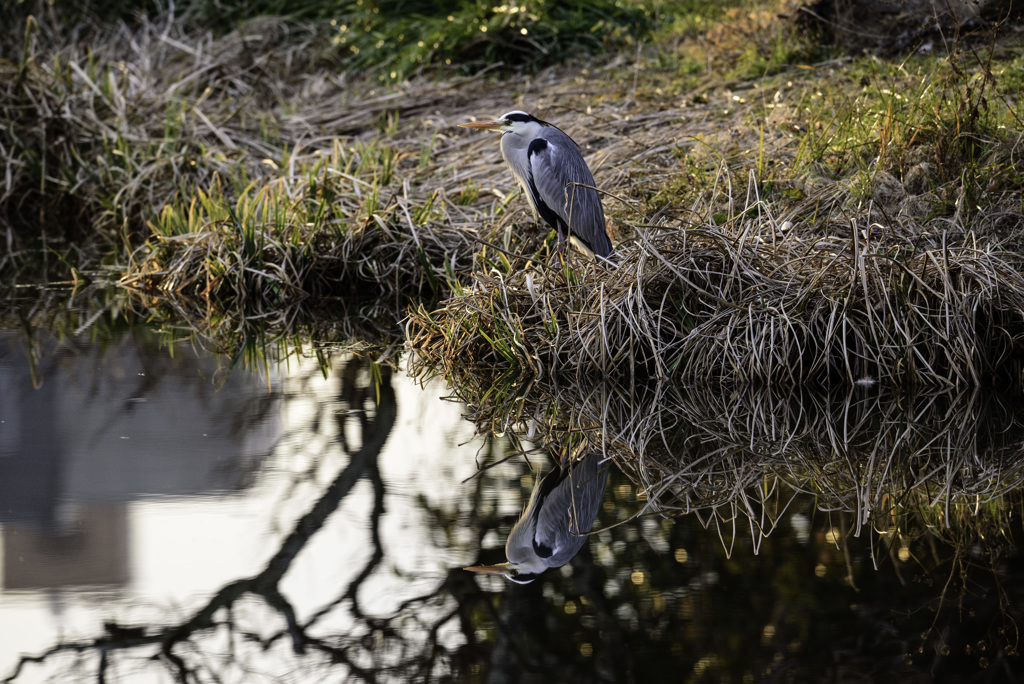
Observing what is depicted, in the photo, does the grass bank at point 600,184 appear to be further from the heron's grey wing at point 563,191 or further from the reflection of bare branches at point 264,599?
the reflection of bare branches at point 264,599

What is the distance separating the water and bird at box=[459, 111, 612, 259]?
1.02 meters

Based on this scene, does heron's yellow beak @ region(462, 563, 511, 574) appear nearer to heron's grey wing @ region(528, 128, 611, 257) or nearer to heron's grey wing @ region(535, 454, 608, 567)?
heron's grey wing @ region(535, 454, 608, 567)

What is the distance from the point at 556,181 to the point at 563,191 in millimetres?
56

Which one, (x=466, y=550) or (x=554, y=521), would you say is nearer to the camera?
(x=466, y=550)

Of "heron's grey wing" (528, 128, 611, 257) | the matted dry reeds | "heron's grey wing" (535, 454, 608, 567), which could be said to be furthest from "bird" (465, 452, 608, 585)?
"heron's grey wing" (528, 128, 611, 257)

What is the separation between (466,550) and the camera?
2199 mm

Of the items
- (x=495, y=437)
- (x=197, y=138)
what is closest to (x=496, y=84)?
(x=197, y=138)

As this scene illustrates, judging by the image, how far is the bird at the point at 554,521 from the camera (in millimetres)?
2109

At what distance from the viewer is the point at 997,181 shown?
174 inches

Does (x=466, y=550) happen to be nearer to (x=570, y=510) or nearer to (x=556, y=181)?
(x=570, y=510)

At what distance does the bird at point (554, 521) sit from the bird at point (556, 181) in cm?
151

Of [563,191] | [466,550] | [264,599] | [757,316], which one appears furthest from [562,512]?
[563,191]

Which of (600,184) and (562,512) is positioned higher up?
(600,184)

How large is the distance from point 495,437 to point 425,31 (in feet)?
22.8
